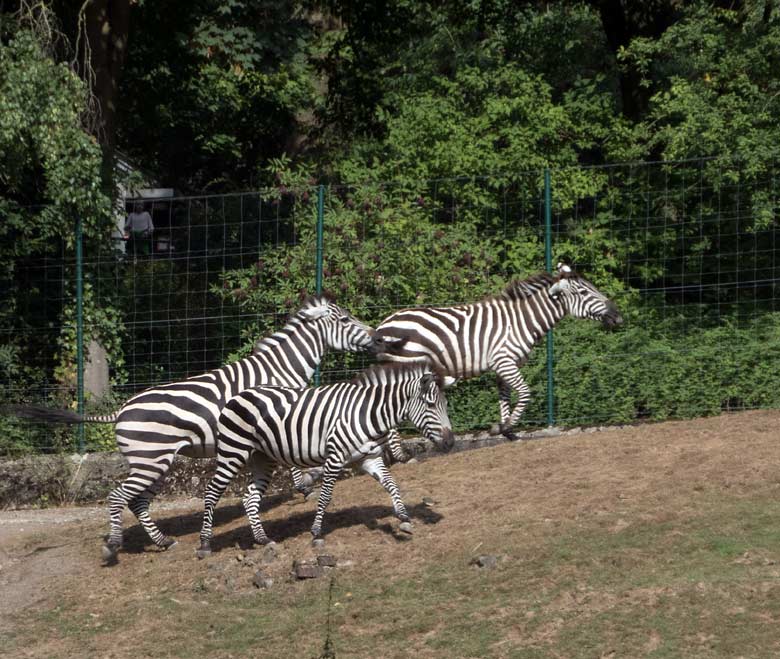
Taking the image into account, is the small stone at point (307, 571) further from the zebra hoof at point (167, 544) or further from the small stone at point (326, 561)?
the zebra hoof at point (167, 544)

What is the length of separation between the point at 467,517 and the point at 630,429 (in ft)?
11.2

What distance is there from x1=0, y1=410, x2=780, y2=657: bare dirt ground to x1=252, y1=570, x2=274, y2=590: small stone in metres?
0.08

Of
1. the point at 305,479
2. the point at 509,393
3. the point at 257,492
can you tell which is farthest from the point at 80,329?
the point at 509,393

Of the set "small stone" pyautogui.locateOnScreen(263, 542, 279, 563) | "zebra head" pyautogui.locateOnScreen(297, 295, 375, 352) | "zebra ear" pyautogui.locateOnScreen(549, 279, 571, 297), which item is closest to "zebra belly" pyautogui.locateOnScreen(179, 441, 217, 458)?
"small stone" pyautogui.locateOnScreen(263, 542, 279, 563)

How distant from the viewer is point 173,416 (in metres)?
10.9

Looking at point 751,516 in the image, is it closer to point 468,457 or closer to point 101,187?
point 468,457

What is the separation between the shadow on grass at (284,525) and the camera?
10.7 metres

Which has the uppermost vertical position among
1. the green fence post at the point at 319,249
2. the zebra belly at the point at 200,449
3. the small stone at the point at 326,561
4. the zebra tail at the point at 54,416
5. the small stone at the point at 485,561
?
the green fence post at the point at 319,249

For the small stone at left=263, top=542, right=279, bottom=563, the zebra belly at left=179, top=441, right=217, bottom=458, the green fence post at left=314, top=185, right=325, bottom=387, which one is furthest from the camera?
the green fence post at left=314, top=185, right=325, bottom=387

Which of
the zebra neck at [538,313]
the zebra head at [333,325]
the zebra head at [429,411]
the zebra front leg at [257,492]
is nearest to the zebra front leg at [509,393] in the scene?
the zebra neck at [538,313]

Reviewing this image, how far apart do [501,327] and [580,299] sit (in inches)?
38.0

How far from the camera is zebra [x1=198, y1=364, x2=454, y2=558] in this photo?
33.9 feet

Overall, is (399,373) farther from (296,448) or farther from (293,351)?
(293,351)

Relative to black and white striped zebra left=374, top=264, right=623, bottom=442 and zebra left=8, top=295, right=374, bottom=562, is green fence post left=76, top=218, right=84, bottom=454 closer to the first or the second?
zebra left=8, top=295, right=374, bottom=562
